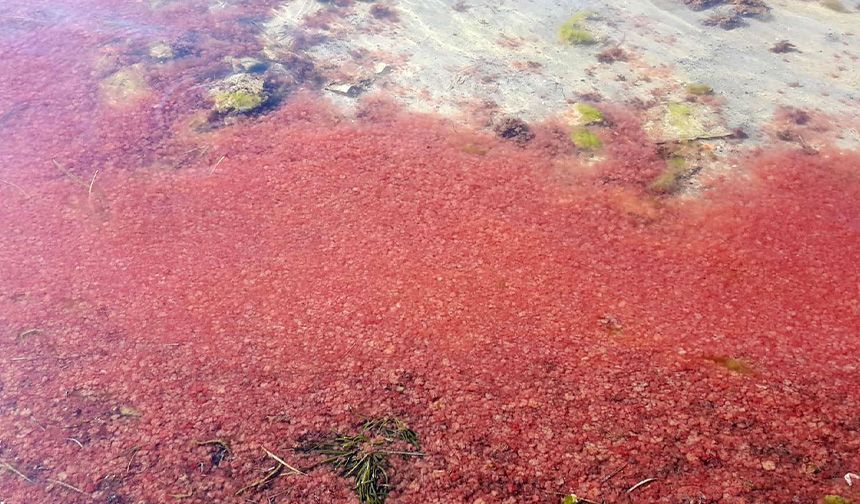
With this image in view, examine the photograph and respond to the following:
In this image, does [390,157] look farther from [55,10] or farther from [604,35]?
[55,10]

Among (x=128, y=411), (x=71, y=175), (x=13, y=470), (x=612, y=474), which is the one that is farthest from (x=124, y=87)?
(x=612, y=474)

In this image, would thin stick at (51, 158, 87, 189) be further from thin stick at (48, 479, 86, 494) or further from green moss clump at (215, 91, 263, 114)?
thin stick at (48, 479, 86, 494)

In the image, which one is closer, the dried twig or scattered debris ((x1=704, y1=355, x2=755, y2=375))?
the dried twig

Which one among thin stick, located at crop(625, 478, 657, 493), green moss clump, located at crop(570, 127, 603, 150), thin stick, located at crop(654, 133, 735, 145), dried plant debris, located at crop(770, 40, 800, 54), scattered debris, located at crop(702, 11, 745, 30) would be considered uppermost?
scattered debris, located at crop(702, 11, 745, 30)

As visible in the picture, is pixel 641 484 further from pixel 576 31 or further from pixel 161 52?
pixel 161 52

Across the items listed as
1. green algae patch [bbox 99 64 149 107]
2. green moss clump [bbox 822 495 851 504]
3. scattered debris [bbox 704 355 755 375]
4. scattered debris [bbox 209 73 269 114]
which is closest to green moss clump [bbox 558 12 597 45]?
scattered debris [bbox 209 73 269 114]

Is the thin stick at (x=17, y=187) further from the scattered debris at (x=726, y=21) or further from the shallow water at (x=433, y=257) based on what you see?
the scattered debris at (x=726, y=21)
